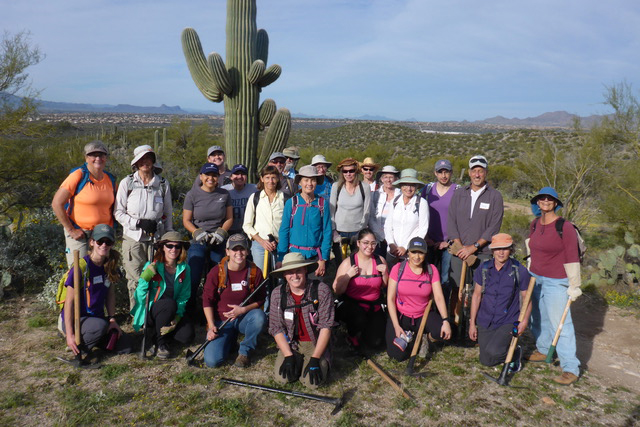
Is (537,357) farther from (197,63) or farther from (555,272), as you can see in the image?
(197,63)

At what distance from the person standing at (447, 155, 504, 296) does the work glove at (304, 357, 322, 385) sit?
6.76 feet

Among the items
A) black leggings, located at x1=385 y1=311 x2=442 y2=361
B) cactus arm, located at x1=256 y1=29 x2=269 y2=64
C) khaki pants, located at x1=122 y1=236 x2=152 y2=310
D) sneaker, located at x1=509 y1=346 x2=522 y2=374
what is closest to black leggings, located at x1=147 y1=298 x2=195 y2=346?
khaki pants, located at x1=122 y1=236 x2=152 y2=310

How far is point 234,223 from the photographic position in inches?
210

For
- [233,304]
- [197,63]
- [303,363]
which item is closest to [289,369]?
[303,363]

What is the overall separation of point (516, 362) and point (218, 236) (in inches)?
136

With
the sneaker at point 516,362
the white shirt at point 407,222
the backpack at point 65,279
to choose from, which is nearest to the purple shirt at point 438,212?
the white shirt at point 407,222

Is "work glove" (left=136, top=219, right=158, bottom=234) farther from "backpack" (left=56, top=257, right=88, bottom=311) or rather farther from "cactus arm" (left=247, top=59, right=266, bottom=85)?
"cactus arm" (left=247, top=59, right=266, bottom=85)

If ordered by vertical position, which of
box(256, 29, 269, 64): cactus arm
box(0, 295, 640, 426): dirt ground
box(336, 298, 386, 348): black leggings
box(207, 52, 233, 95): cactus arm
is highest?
box(256, 29, 269, 64): cactus arm

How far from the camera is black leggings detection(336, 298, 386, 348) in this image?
4.65m

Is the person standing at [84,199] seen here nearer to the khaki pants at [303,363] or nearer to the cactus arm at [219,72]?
the khaki pants at [303,363]

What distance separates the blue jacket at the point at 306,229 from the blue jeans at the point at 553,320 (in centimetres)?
229

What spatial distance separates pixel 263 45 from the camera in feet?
33.9

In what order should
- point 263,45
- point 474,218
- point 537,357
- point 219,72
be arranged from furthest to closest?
1. point 263,45
2. point 219,72
3. point 474,218
4. point 537,357

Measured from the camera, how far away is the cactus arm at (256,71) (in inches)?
364
